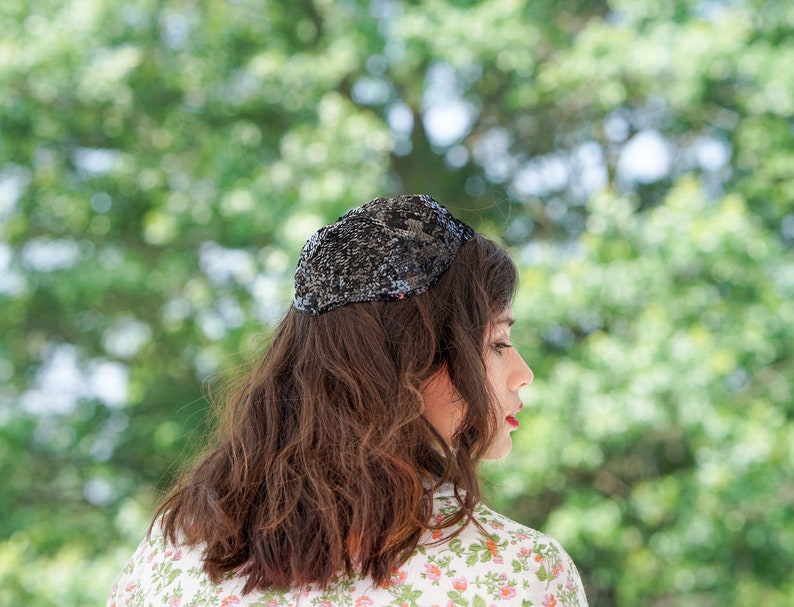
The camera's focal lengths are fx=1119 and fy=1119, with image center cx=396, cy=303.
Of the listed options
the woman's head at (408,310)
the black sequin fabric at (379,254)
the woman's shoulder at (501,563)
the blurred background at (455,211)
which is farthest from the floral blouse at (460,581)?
the blurred background at (455,211)

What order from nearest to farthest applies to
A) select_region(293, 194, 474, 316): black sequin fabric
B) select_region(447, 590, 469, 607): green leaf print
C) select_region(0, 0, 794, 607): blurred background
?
select_region(447, 590, 469, 607): green leaf print, select_region(293, 194, 474, 316): black sequin fabric, select_region(0, 0, 794, 607): blurred background

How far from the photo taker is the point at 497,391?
1.23 meters

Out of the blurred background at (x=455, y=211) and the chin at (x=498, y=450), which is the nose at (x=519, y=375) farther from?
the blurred background at (x=455, y=211)

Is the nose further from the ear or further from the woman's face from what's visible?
the ear

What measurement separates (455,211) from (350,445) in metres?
4.31

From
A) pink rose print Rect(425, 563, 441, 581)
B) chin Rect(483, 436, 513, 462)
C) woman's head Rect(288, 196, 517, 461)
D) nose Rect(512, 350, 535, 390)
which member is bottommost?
chin Rect(483, 436, 513, 462)

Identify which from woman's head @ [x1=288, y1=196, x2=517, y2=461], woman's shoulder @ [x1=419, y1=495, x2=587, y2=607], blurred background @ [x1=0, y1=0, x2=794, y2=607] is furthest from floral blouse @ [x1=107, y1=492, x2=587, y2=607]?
blurred background @ [x1=0, y1=0, x2=794, y2=607]

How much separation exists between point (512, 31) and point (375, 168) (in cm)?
90

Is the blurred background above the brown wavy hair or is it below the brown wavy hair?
below

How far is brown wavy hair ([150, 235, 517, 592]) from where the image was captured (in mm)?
1079

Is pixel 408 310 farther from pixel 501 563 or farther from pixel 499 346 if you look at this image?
pixel 501 563

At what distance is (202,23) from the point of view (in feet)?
18.2

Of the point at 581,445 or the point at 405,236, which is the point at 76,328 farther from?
the point at 405,236

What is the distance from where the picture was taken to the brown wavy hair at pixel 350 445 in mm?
1079
